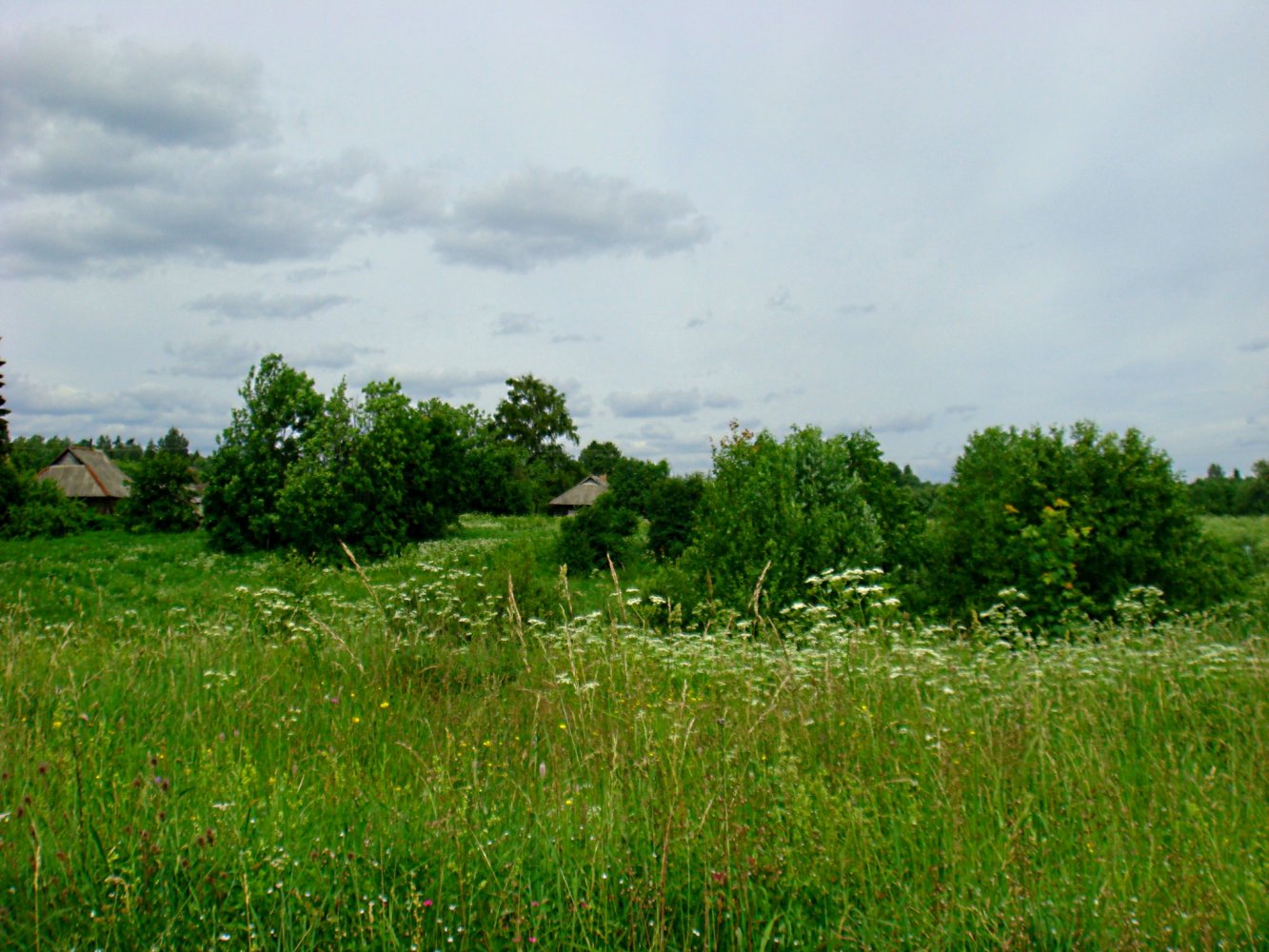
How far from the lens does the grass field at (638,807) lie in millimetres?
2248

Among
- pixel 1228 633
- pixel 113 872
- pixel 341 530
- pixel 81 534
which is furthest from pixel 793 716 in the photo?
pixel 81 534

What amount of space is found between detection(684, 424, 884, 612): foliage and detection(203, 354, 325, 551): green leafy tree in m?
20.5

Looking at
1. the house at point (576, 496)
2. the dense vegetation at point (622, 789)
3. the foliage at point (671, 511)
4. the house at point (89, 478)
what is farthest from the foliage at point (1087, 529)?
the house at point (89, 478)

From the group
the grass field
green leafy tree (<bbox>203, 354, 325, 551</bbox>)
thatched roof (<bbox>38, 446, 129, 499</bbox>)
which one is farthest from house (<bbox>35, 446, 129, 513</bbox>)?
the grass field

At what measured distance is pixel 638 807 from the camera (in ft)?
9.27

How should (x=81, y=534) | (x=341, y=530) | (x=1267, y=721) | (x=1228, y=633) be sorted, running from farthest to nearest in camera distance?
(x=81, y=534) → (x=341, y=530) → (x=1228, y=633) → (x=1267, y=721)

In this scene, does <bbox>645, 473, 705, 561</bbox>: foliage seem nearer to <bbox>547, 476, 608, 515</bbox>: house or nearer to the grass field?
the grass field

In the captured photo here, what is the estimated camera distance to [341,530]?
26.9 metres

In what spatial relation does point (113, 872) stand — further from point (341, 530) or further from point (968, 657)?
point (341, 530)

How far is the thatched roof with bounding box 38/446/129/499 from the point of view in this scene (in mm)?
49812

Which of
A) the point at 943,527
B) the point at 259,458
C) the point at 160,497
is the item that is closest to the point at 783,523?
the point at 943,527

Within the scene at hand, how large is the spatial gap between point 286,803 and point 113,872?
0.56 meters

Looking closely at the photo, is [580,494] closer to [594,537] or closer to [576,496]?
[576,496]

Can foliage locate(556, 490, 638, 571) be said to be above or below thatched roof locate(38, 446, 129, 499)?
below
